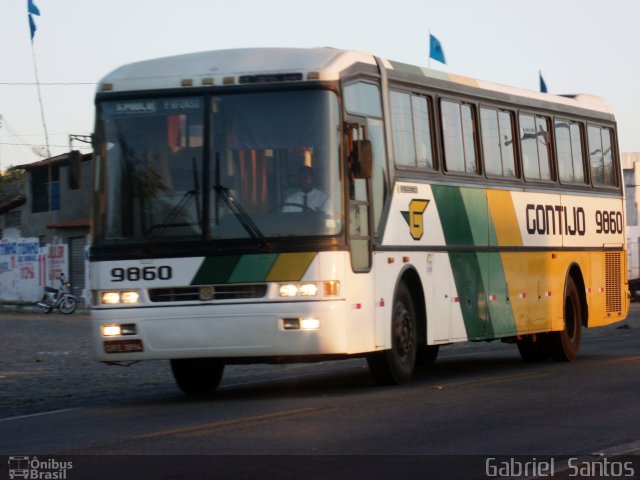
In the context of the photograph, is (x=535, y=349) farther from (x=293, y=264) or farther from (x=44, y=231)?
(x=44, y=231)

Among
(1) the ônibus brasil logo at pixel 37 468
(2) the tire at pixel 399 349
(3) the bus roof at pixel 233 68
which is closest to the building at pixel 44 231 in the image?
(2) the tire at pixel 399 349

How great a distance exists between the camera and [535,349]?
2014cm

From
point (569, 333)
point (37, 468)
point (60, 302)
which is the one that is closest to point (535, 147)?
point (569, 333)

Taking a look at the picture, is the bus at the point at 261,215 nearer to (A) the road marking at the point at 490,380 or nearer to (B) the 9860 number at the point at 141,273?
(B) the 9860 number at the point at 141,273

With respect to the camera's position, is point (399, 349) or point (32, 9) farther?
point (32, 9)

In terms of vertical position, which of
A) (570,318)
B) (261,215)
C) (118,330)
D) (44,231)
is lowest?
(118,330)

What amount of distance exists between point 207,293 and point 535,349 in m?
7.65

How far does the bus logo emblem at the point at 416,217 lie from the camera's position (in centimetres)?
1559

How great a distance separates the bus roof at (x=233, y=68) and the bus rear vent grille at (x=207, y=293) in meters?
2.06

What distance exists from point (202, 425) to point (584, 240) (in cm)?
1065

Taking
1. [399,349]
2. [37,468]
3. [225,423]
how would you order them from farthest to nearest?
[399,349], [225,423], [37,468]

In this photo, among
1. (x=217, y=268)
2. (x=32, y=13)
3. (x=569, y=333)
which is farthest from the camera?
(x=32, y=13)

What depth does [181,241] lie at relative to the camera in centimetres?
1392

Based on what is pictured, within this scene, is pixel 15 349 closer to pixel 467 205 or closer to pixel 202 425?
→ pixel 467 205
